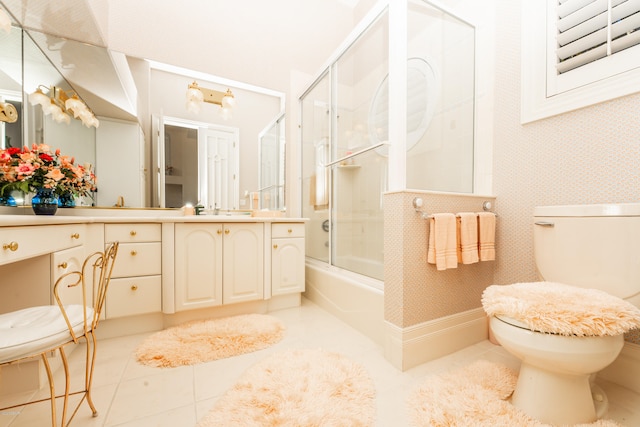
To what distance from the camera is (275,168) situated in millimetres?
2705

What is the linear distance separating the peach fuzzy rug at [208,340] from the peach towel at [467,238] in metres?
1.21

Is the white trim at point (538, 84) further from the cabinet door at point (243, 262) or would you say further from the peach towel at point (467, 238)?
the cabinet door at point (243, 262)

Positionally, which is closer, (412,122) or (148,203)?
(412,122)

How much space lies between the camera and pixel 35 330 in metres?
0.73

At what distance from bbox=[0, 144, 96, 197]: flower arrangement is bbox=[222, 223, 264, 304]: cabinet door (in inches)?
36.2

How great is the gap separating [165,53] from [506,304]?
2873 millimetres

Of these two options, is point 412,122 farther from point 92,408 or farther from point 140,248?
point 92,408

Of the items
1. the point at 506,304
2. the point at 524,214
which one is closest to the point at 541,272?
the point at 524,214

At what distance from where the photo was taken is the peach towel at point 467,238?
1.42 m

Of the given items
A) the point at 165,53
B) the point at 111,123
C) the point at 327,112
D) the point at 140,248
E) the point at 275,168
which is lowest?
the point at 140,248

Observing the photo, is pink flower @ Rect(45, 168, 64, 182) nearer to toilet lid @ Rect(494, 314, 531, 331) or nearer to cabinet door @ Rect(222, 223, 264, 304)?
cabinet door @ Rect(222, 223, 264, 304)

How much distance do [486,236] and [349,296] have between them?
0.96 m

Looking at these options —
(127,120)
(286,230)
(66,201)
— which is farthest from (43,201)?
(286,230)

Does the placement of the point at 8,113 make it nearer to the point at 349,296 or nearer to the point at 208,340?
the point at 208,340
